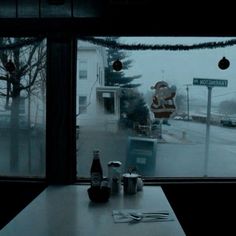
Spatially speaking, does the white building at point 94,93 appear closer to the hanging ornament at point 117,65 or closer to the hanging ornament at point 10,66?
the hanging ornament at point 117,65

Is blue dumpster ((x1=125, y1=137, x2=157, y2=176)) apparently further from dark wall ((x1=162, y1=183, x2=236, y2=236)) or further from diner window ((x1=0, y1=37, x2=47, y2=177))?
diner window ((x1=0, y1=37, x2=47, y2=177))

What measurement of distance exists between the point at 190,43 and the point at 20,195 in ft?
5.68

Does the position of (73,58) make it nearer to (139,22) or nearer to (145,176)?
(139,22)

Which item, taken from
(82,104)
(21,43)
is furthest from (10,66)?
(82,104)

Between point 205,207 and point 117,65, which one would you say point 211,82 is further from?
point 205,207

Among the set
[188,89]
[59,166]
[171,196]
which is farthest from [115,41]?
[171,196]

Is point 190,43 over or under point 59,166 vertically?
over

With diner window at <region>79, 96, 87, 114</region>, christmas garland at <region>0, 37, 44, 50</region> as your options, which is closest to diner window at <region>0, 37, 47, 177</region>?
christmas garland at <region>0, 37, 44, 50</region>

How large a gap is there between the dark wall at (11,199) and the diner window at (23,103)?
97mm

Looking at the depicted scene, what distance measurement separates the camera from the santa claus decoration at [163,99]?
281 centimetres

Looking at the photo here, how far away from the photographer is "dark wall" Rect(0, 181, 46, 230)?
111 inches

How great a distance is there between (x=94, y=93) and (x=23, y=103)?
550 mm

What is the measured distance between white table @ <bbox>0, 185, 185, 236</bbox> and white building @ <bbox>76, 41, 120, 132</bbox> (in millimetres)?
651

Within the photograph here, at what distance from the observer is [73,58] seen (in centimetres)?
271
